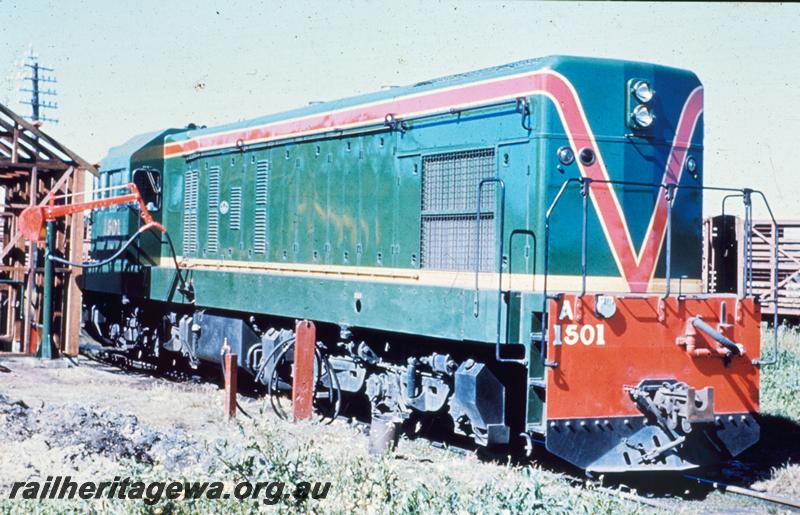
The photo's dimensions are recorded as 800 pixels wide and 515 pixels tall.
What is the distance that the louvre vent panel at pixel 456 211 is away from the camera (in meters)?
8.55

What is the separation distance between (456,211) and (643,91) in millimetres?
1961

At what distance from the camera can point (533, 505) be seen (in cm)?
568

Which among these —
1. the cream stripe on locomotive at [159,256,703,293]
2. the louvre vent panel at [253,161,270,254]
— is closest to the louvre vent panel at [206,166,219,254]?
the louvre vent panel at [253,161,270,254]

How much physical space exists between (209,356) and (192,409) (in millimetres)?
1572

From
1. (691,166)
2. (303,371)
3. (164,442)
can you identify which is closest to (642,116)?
(691,166)

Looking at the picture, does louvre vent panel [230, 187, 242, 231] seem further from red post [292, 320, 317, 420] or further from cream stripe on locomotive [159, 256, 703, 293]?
red post [292, 320, 317, 420]

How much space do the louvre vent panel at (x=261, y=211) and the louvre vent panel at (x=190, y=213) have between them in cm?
181

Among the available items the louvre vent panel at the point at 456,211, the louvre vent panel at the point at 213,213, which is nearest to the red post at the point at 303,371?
the louvre vent panel at the point at 456,211

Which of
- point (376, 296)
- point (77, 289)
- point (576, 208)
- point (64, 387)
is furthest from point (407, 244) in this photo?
point (77, 289)

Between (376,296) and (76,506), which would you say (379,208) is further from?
(76,506)

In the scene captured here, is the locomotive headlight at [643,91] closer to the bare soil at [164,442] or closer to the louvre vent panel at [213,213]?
the bare soil at [164,442]

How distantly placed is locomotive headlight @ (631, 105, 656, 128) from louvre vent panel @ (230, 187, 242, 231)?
569 cm

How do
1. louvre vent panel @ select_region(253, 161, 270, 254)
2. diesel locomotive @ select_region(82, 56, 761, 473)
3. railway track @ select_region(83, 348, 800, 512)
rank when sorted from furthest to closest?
louvre vent panel @ select_region(253, 161, 270, 254) → diesel locomotive @ select_region(82, 56, 761, 473) → railway track @ select_region(83, 348, 800, 512)

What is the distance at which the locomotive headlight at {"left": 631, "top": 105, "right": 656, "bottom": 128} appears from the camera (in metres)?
8.45
